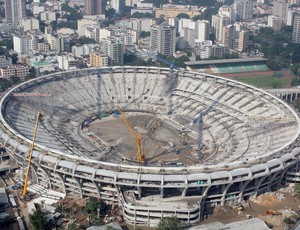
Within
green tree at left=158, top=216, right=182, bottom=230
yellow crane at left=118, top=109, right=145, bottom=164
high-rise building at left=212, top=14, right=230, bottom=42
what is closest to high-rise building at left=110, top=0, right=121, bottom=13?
high-rise building at left=212, top=14, right=230, bottom=42

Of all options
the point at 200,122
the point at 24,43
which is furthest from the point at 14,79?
the point at 200,122

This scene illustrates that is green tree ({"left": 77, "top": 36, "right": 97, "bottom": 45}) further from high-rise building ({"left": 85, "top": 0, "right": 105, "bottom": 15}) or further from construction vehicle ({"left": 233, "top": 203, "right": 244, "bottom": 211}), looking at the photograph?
construction vehicle ({"left": 233, "top": 203, "right": 244, "bottom": 211})

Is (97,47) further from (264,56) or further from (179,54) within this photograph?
(264,56)

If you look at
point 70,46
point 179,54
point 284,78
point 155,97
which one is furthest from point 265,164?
point 70,46

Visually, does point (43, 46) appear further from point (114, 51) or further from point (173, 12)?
point (173, 12)

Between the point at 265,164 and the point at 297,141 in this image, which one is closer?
the point at 265,164
